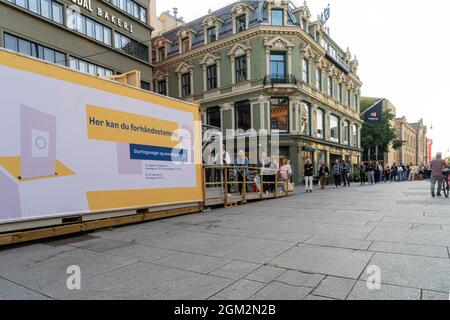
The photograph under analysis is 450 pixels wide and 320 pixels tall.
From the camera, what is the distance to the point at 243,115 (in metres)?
28.0

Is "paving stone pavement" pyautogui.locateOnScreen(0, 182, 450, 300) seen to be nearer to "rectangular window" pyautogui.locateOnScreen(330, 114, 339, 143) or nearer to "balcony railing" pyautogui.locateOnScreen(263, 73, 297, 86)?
"balcony railing" pyautogui.locateOnScreen(263, 73, 297, 86)

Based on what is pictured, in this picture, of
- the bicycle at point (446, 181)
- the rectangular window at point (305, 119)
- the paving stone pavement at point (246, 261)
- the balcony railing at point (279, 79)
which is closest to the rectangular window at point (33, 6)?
the balcony railing at point (279, 79)

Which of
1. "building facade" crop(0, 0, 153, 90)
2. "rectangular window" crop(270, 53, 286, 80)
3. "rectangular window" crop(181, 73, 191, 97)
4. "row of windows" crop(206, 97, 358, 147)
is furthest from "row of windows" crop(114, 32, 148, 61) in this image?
"rectangular window" crop(270, 53, 286, 80)

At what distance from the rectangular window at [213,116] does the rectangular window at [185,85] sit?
133 inches

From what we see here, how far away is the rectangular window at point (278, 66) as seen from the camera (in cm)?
2665

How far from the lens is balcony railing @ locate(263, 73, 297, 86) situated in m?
26.1

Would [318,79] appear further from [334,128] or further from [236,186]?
[236,186]

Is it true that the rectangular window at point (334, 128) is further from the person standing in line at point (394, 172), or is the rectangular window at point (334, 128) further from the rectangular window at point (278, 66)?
the rectangular window at point (278, 66)

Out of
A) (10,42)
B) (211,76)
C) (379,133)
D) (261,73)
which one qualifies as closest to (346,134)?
(379,133)

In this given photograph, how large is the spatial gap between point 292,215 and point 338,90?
31.9 meters

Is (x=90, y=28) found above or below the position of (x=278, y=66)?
above

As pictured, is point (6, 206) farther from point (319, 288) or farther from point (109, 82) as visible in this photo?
point (319, 288)

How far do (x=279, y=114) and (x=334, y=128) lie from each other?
36.1 feet

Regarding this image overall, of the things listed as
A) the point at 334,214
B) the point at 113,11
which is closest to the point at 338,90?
the point at 113,11
